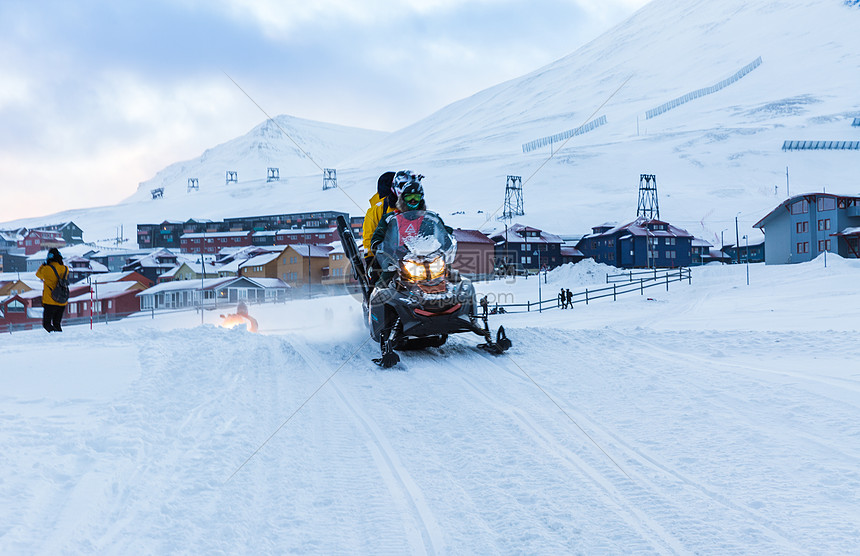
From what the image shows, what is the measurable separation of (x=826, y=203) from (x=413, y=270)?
4891 centimetres

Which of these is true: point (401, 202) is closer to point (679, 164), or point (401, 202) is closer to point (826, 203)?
point (826, 203)

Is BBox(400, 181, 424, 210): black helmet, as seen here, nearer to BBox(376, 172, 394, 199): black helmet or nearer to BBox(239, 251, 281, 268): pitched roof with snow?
BBox(376, 172, 394, 199): black helmet

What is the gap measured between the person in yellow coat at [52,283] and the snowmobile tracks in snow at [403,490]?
33.2 ft

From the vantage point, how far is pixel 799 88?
567ft

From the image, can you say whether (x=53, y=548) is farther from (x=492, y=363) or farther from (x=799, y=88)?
(x=799, y=88)

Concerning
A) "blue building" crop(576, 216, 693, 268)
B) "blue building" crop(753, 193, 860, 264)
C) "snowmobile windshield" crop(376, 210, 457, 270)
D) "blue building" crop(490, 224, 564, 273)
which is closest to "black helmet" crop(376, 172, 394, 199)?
"snowmobile windshield" crop(376, 210, 457, 270)

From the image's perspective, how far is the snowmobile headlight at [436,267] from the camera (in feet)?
30.1

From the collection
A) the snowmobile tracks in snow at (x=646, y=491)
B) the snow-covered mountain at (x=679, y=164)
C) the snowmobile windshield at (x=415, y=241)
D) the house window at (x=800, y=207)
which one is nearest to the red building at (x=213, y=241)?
the snow-covered mountain at (x=679, y=164)

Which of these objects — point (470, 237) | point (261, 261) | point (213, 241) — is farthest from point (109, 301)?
point (213, 241)

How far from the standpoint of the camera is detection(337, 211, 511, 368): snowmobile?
8953mm

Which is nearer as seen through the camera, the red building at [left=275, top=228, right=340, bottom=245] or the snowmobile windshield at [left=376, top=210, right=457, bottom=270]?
the snowmobile windshield at [left=376, top=210, right=457, bottom=270]

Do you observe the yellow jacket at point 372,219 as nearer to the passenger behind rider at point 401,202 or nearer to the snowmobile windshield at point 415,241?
the passenger behind rider at point 401,202

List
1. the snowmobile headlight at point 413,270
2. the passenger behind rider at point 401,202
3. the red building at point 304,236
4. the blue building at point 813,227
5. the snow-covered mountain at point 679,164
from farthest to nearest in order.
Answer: the snow-covered mountain at point 679,164 < the red building at point 304,236 < the blue building at point 813,227 < the passenger behind rider at point 401,202 < the snowmobile headlight at point 413,270

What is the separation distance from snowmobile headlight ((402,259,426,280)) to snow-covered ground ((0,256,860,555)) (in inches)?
56.0
